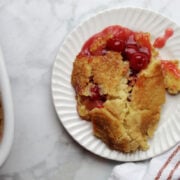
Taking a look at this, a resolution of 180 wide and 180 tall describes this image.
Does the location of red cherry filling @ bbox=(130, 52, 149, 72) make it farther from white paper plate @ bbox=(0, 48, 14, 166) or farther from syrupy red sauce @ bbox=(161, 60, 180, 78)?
white paper plate @ bbox=(0, 48, 14, 166)

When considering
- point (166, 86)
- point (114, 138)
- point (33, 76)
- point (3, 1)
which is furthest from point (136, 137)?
point (3, 1)

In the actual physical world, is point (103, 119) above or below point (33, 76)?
below

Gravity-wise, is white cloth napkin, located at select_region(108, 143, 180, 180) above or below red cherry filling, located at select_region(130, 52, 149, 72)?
below

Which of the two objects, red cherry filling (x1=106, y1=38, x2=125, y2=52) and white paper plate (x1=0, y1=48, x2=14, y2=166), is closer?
white paper plate (x1=0, y1=48, x2=14, y2=166)

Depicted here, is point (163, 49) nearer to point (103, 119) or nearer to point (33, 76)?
point (103, 119)

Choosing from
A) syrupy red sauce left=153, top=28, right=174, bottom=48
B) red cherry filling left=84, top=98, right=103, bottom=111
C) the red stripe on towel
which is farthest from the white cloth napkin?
syrupy red sauce left=153, top=28, right=174, bottom=48

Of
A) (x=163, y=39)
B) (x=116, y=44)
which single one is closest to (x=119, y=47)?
(x=116, y=44)
